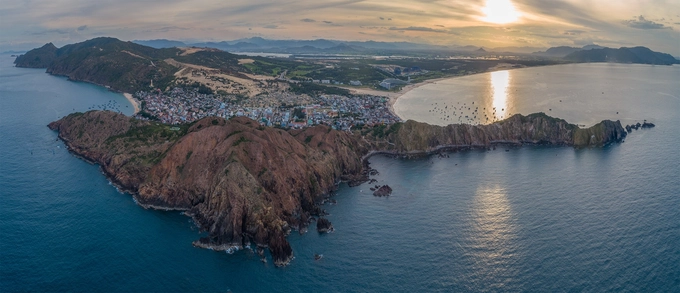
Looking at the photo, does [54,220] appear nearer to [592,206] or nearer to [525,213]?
[525,213]

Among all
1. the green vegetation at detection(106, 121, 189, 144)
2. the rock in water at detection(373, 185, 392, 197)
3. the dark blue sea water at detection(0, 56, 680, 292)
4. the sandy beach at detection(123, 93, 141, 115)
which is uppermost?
the sandy beach at detection(123, 93, 141, 115)

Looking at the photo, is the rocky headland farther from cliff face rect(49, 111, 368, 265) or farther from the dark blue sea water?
the dark blue sea water

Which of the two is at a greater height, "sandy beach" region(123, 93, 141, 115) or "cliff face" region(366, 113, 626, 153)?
"sandy beach" region(123, 93, 141, 115)

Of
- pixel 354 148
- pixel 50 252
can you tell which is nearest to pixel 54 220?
pixel 50 252

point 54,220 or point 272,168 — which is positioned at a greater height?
point 272,168

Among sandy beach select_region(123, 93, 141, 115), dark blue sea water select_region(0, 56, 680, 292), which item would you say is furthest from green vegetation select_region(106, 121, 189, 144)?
sandy beach select_region(123, 93, 141, 115)

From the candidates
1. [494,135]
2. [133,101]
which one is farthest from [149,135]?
[133,101]
